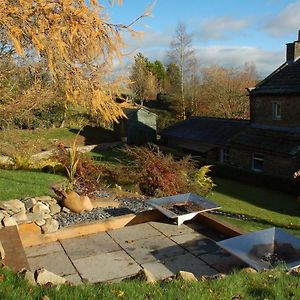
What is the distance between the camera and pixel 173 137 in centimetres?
3319

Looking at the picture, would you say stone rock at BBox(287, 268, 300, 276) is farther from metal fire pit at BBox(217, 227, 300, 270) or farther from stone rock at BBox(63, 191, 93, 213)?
stone rock at BBox(63, 191, 93, 213)

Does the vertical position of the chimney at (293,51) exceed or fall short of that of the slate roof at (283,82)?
it exceeds it

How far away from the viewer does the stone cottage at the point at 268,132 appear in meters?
22.3

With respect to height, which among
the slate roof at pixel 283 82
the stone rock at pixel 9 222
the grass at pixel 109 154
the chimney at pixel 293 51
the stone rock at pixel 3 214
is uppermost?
the chimney at pixel 293 51

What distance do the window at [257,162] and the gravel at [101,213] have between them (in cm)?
1400

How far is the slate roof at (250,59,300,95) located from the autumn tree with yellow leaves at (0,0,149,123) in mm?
16861

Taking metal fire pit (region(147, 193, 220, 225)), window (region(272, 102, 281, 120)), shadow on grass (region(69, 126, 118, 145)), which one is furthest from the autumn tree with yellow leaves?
shadow on grass (region(69, 126, 118, 145))

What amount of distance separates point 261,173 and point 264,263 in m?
16.6

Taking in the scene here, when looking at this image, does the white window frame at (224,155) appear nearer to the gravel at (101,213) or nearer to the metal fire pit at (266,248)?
the gravel at (101,213)

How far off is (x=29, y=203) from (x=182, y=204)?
13.6 ft

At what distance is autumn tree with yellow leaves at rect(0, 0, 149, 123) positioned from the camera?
24.0 ft

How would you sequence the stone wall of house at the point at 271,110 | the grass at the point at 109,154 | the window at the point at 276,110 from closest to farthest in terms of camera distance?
the stone wall of house at the point at 271,110, the window at the point at 276,110, the grass at the point at 109,154

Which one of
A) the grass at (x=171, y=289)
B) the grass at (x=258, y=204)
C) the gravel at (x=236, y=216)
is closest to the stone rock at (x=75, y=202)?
the grass at (x=171, y=289)

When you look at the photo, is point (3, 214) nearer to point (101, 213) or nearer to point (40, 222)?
point (40, 222)
